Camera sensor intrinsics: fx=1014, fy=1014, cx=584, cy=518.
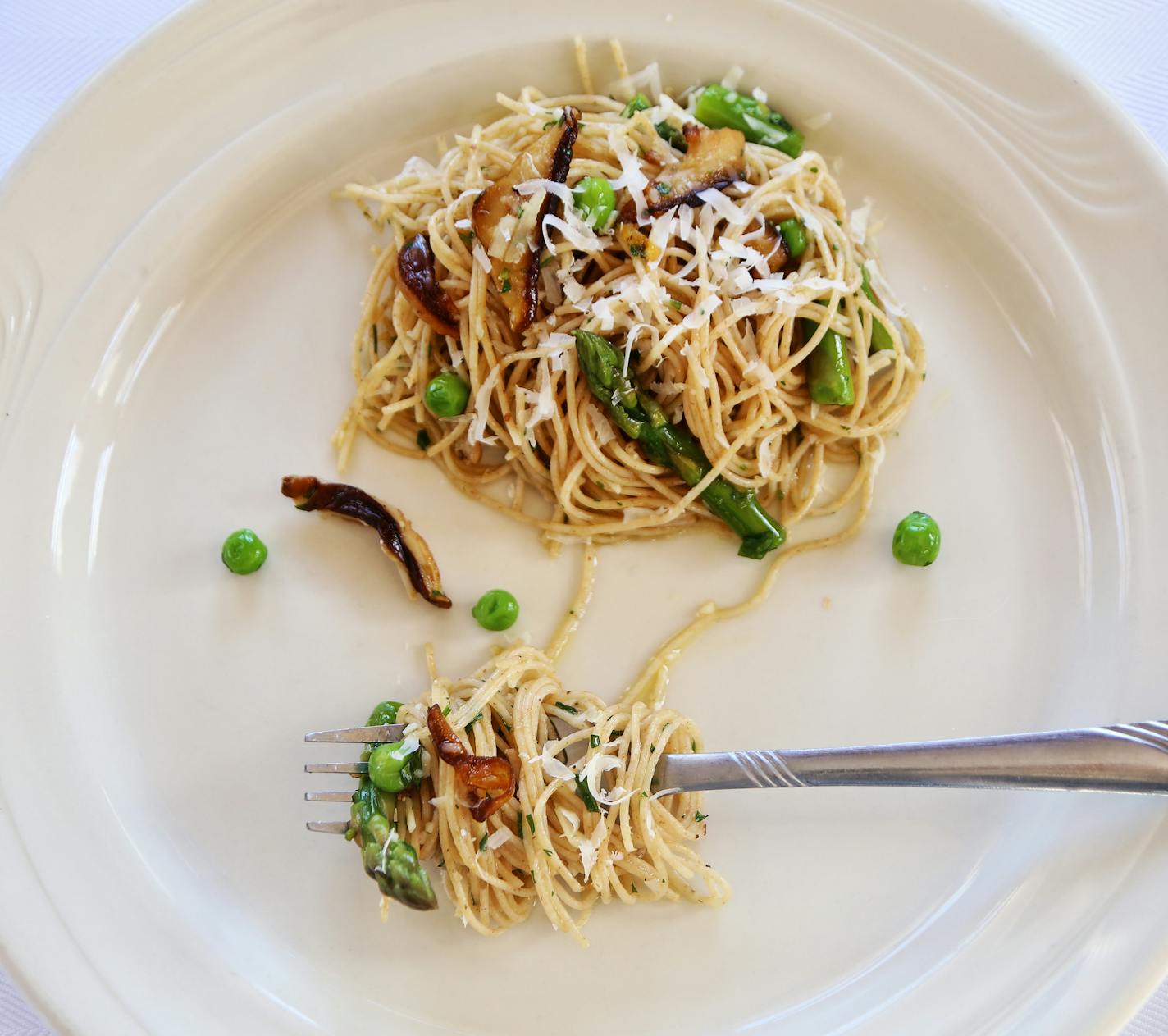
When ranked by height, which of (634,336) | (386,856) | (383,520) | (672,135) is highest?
(672,135)

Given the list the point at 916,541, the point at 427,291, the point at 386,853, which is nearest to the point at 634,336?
the point at 427,291

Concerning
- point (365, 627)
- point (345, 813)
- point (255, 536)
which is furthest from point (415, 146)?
point (345, 813)

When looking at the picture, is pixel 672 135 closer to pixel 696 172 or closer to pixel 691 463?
pixel 696 172

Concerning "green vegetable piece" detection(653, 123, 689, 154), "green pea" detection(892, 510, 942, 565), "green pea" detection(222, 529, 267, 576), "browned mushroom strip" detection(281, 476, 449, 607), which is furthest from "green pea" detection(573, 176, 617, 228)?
"green pea" detection(222, 529, 267, 576)

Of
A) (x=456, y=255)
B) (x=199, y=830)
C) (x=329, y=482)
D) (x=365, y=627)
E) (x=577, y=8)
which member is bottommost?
(x=199, y=830)

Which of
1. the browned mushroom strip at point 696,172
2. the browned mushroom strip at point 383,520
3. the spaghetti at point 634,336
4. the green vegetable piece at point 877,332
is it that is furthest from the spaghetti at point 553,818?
the browned mushroom strip at point 696,172

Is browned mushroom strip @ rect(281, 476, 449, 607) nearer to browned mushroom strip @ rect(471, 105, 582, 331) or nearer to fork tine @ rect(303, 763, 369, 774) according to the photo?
fork tine @ rect(303, 763, 369, 774)

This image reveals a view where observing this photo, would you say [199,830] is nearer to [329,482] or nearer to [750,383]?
[329,482]
